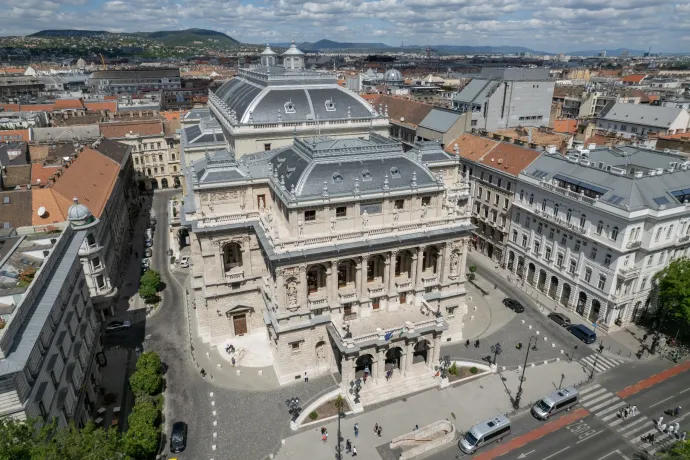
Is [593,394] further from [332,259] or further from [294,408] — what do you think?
[294,408]

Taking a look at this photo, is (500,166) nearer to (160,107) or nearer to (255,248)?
(255,248)

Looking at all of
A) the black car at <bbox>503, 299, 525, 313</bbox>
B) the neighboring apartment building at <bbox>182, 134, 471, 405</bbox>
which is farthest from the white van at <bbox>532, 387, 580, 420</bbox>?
the black car at <bbox>503, 299, 525, 313</bbox>

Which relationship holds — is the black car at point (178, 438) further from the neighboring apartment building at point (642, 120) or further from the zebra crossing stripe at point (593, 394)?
the neighboring apartment building at point (642, 120)

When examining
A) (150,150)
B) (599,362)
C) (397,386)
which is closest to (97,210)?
(397,386)

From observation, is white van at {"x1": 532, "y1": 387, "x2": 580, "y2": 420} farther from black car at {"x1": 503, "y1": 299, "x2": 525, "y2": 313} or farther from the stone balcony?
black car at {"x1": 503, "y1": 299, "x2": 525, "y2": 313}

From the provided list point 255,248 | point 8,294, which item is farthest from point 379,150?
point 8,294

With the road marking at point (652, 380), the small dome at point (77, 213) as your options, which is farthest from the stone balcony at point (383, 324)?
the small dome at point (77, 213)
